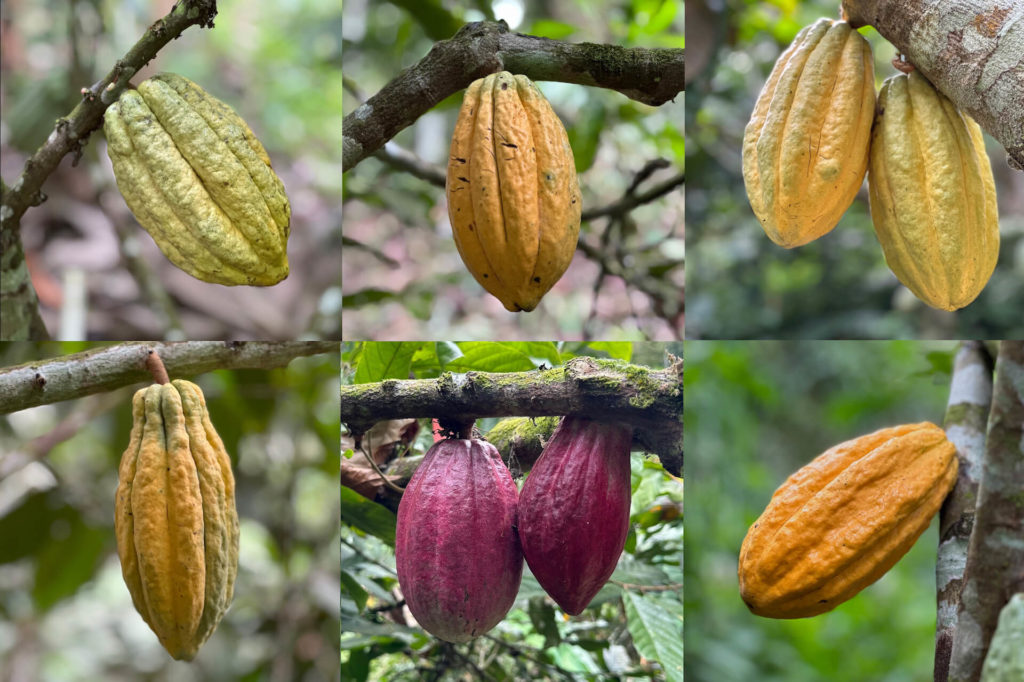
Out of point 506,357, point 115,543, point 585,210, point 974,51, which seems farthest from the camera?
point 115,543

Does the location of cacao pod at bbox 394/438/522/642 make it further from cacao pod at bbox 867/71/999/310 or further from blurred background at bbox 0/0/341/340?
cacao pod at bbox 867/71/999/310

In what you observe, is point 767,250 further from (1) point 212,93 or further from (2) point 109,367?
(2) point 109,367

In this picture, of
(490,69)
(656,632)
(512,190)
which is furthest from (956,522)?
(490,69)

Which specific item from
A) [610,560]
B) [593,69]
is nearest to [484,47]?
[593,69]

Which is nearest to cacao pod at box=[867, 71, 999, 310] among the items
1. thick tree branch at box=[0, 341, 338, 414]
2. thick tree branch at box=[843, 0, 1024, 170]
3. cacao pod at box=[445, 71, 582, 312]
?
thick tree branch at box=[843, 0, 1024, 170]

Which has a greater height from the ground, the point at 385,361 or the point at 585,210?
the point at 585,210

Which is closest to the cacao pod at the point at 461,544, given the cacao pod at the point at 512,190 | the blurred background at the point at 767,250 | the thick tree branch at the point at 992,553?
the cacao pod at the point at 512,190
